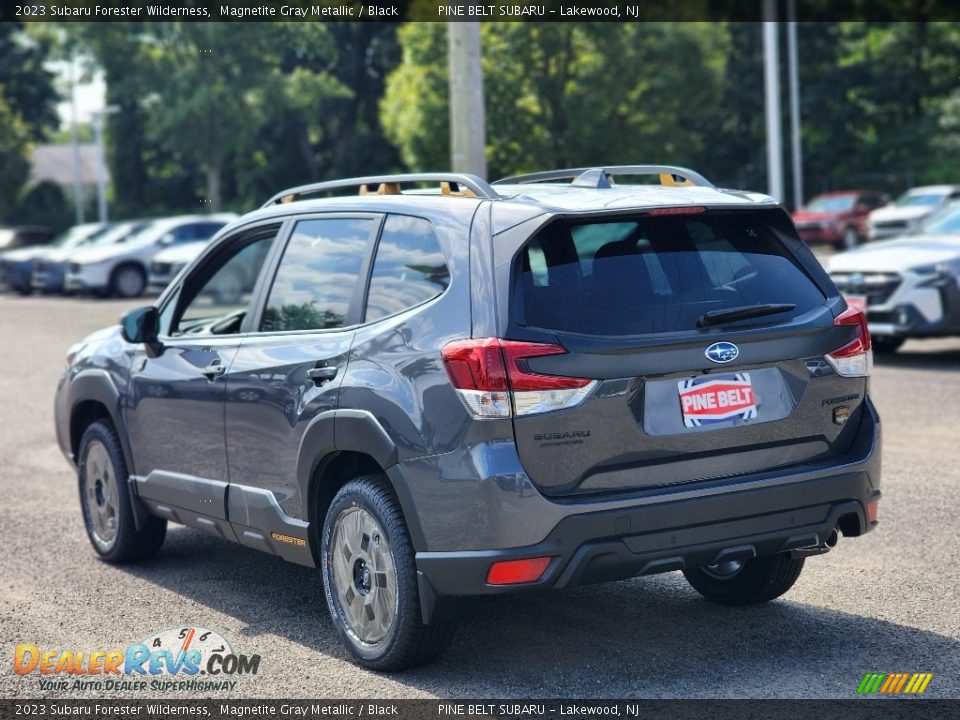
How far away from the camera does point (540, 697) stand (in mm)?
4633

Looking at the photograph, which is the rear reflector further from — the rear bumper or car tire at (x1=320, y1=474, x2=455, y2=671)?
car tire at (x1=320, y1=474, x2=455, y2=671)

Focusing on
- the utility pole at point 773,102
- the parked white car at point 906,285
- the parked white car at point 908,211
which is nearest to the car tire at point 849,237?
the parked white car at point 908,211

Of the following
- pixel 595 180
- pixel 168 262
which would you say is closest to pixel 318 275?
pixel 595 180

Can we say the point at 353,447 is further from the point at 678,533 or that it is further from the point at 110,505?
the point at 110,505

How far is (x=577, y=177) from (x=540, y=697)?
2.02 m

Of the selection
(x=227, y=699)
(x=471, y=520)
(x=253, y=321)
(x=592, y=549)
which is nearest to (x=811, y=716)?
(x=592, y=549)

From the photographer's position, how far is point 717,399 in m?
4.66

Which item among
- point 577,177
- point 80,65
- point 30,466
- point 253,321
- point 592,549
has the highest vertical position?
point 80,65

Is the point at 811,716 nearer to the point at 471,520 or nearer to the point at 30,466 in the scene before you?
the point at 471,520

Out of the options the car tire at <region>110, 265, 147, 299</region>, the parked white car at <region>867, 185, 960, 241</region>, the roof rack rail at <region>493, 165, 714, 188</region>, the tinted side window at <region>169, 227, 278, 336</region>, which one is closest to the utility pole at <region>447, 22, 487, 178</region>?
the tinted side window at <region>169, 227, 278, 336</region>

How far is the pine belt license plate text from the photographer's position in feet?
15.2

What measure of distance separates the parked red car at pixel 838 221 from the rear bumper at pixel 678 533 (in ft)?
110

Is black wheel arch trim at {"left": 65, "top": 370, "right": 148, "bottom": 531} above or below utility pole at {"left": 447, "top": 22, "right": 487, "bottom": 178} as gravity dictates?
below

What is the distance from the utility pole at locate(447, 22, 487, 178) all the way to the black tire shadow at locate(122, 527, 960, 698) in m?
8.68
